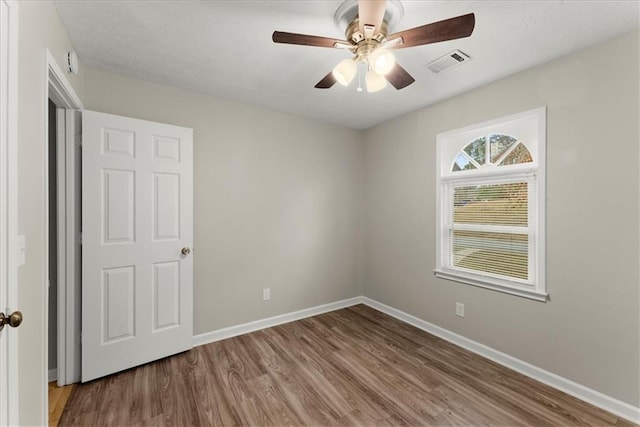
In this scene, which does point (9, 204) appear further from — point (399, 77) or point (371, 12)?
point (399, 77)

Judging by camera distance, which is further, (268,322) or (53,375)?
(268,322)

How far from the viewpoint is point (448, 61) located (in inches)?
86.1

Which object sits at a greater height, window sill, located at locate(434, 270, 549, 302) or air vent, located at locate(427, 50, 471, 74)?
air vent, located at locate(427, 50, 471, 74)

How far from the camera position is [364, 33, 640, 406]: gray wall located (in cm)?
185

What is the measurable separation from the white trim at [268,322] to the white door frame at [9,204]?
5.67ft

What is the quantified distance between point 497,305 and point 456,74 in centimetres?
201

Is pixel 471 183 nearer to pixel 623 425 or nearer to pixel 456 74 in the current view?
pixel 456 74

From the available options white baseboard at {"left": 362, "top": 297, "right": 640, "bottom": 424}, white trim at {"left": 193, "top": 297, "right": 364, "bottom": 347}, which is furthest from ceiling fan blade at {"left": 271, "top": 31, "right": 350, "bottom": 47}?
white baseboard at {"left": 362, "top": 297, "right": 640, "bottom": 424}

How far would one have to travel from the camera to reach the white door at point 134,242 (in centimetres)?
219

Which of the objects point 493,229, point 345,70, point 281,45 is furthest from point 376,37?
point 493,229

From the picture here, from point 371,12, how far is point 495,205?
2076 mm

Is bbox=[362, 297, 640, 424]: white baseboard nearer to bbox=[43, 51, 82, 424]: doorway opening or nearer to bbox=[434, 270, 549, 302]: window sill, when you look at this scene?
bbox=[434, 270, 549, 302]: window sill

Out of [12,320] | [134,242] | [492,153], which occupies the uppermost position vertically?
[492,153]

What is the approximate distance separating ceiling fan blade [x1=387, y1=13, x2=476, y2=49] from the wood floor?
87.1 inches
